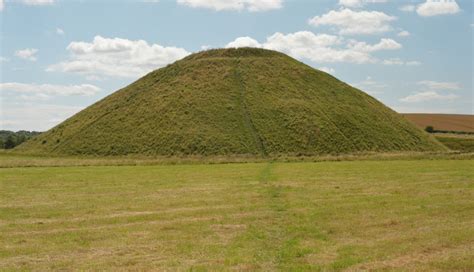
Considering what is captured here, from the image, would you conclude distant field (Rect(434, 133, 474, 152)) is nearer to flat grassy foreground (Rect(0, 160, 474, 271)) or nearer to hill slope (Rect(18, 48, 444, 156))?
hill slope (Rect(18, 48, 444, 156))

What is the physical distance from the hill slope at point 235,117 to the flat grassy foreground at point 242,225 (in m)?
30.7

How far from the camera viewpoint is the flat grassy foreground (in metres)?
11.5

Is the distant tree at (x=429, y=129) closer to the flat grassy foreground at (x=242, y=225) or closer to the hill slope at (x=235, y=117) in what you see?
the hill slope at (x=235, y=117)

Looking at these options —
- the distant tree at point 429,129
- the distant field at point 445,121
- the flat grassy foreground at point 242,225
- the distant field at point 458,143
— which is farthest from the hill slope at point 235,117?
the flat grassy foreground at point 242,225

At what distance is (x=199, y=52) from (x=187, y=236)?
75959 mm

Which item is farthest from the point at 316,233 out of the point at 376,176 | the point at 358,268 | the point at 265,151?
the point at 265,151

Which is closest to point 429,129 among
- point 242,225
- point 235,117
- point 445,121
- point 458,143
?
point 445,121

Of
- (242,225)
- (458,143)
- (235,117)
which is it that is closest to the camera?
(242,225)

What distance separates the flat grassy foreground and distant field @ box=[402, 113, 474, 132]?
2805 inches

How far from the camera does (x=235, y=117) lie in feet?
215

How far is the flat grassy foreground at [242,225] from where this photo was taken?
453 inches

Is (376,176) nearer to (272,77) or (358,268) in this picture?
(358,268)

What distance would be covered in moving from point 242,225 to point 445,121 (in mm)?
96818

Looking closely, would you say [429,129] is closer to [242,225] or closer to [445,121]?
[445,121]
